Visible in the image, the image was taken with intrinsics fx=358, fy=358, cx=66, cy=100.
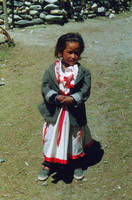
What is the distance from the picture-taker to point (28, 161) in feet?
15.4

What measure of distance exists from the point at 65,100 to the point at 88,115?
2.14m

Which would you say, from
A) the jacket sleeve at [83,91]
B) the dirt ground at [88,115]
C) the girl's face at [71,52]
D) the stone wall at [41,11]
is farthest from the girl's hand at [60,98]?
the stone wall at [41,11]

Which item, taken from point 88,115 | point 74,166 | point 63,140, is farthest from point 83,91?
point 88,115

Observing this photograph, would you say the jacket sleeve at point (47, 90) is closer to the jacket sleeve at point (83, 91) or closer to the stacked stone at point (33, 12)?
the jacket sleeve at point (83, 91)

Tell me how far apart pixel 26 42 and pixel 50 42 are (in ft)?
2.13

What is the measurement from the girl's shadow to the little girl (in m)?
0.35

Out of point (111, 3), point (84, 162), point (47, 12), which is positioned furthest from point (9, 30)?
point (84, 162)

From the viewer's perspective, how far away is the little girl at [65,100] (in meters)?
3.88

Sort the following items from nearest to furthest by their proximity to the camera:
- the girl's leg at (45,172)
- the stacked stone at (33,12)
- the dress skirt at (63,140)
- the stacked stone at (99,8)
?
1. the dress skirt at (63,140)
2. the girl's leg at (45,172)
3. the stacked stone at (33,12)
4. the stacked stone at (99,8)

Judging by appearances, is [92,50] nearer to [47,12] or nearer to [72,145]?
[47,12]

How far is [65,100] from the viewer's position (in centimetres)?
380

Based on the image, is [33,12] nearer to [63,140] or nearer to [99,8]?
[99,8]

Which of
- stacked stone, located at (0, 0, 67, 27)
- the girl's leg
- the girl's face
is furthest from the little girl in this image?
stacked stone, located at (0, 0, 67, 27)

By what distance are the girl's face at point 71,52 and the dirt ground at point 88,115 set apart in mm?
1411
